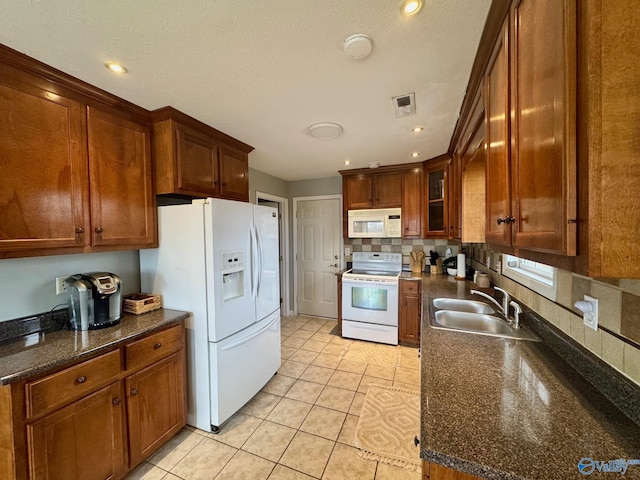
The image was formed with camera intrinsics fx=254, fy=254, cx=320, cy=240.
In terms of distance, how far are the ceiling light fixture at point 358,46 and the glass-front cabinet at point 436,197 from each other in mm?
2122

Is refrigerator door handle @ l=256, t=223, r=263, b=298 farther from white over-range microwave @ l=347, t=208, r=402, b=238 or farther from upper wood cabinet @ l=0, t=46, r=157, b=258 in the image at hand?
white over-range microwave @ l=347, t=208, r=402, b=238

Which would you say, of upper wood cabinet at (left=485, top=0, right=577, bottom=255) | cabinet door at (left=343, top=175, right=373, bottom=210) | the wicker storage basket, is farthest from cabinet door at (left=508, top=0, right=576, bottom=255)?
cabinet door at (left=343, top=175, right=373, bottom=210)

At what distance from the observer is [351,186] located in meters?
3.66

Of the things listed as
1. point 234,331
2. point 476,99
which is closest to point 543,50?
point 476,99

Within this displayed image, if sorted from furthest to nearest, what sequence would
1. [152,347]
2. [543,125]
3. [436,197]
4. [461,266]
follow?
1. [436,197]
2. [461,266]
3. [152,347]
4. [543,125]

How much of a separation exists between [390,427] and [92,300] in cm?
219

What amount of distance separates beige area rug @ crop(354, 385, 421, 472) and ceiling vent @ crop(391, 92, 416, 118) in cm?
209

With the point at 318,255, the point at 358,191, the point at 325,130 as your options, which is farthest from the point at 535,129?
the point at 318,255

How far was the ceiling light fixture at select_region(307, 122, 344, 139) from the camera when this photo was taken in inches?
81.2

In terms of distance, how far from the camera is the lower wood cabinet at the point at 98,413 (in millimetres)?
1082

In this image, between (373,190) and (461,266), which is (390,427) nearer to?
(461,266)

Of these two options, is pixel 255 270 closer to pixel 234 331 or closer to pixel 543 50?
pixel 234 331

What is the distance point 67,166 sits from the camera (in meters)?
1.46

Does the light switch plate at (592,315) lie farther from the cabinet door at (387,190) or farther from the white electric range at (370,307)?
the cabinet door at (387,190)
